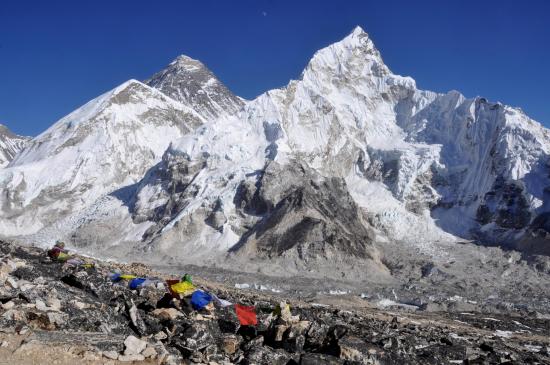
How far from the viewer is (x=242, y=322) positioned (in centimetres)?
1805

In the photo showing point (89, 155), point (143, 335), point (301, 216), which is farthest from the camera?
point (89, 155)

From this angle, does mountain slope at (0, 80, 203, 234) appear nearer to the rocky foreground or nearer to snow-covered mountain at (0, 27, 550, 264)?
snow-covered mountain at (0, 27, 550, 264)

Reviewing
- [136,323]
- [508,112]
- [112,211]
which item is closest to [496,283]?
[508,112]

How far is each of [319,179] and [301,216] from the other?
50.2 ft

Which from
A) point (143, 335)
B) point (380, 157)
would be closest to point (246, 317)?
point (143, 335)

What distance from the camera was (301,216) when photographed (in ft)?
304

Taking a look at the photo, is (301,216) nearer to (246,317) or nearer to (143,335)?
(246,317)

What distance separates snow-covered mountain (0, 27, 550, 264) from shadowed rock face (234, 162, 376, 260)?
0.25m

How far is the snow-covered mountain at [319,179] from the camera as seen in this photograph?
9462 cm

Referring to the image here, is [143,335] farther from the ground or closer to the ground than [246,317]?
closer to the ground

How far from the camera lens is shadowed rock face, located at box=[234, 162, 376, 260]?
88000 mm

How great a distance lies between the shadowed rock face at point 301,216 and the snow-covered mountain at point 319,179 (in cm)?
25

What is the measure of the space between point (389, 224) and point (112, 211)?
174ft

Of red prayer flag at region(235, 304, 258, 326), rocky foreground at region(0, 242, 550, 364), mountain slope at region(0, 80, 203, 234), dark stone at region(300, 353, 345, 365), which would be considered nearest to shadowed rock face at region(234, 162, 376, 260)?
mountain slope at region(0, 80, 203, 234)
